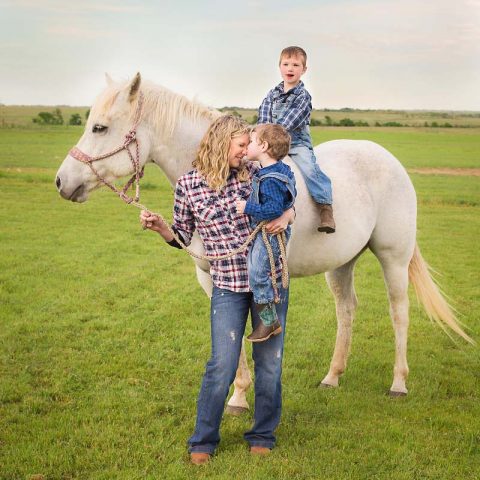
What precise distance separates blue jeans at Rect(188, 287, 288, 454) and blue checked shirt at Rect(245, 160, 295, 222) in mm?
552

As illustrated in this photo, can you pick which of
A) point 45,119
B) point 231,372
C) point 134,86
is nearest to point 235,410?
point 231,372

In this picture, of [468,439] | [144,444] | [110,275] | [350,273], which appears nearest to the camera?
[144,444]

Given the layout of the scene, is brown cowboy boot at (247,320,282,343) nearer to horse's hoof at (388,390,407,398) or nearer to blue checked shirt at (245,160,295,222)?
blue checked shirt at (245,160,295,222)

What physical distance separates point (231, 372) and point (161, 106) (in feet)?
5.64

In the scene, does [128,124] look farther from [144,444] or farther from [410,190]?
[410,190]

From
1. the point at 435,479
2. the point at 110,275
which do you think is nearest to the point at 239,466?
the point at 435,479

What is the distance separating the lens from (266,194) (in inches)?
130

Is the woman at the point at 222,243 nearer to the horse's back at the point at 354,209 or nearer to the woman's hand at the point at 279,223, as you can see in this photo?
the woman's hand at the point at 279,223

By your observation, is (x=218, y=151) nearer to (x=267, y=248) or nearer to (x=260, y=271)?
(x=267, y=248)

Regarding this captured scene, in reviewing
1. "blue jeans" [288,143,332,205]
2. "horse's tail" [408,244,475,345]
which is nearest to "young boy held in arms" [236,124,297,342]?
"blue jeans" [288,143,332,205]

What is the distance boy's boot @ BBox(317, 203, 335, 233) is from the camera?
428 centimetres

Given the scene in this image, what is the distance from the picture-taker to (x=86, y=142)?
3854 mm

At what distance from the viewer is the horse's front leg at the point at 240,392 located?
461 cm

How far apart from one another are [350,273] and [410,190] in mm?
917
